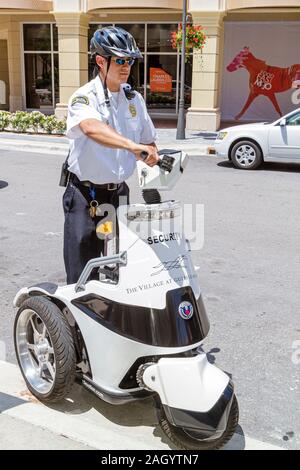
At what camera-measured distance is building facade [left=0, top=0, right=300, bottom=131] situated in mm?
17594

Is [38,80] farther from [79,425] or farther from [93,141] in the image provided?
[79,425]

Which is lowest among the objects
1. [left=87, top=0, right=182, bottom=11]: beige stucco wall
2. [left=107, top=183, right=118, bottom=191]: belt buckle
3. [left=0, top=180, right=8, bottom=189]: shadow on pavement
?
[left=0, top=180, right=8, bottom=189]: shadow on pavement

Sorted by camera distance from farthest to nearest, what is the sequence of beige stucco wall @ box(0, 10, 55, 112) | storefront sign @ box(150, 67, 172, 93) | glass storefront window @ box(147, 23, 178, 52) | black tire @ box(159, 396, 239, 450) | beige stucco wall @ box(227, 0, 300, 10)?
beige stucco wall @ box(0, 10, 55, 112) < storefront sign @ box(150, 67, 172, 93) < glass storefront window @ box(147, 23, 178, 52) < beige stucco wall @ box(227, 0, 300, 10) < black tire @ box(159, 396, 239, 450)

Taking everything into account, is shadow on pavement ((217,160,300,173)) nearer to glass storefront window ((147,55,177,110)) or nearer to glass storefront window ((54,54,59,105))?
glass storefront window ((147,55,177,110))

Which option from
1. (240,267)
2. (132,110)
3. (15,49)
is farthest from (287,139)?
(15,49)

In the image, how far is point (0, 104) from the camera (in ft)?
77.5

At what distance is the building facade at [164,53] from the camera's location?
1759 centimetres

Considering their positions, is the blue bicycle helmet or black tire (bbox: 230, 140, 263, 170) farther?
black tire (bbox: 230, 140, 263, 170)

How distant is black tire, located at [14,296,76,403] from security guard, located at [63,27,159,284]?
0.32 m

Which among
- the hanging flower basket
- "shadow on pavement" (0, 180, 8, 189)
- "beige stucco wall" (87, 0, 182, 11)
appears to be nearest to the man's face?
"shadow on pavement" (0, 180, 8, 189)

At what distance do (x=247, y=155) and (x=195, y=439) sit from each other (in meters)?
9.65

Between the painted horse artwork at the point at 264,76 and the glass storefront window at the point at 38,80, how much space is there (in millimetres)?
7306

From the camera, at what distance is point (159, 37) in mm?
21219

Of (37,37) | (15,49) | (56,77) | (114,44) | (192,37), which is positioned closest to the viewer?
(114,44)
